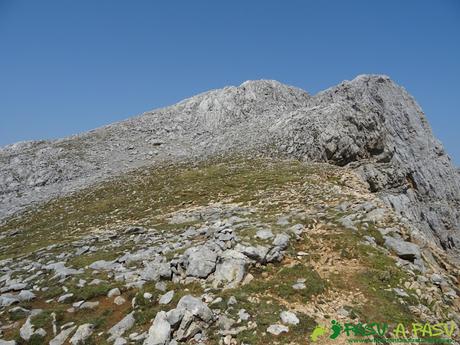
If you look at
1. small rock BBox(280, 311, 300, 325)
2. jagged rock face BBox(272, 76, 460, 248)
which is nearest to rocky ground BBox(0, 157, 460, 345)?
small rock BBox(280, 311, 300, 325)

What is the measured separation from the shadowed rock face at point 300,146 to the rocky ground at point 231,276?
20.0 metres

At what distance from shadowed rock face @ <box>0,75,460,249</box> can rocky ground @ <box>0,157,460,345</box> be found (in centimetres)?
2000

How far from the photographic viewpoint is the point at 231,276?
14.5m

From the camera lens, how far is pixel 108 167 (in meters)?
51.5

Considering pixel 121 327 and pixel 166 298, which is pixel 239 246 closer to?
pixel 166 298

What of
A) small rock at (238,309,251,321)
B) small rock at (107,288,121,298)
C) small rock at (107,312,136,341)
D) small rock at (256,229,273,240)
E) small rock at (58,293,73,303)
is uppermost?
small rock at (256,229,273,240)

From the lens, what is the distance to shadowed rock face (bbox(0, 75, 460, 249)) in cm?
4475

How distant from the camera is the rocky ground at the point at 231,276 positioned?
1212 cm

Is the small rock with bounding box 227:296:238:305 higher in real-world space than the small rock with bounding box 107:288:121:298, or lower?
lower

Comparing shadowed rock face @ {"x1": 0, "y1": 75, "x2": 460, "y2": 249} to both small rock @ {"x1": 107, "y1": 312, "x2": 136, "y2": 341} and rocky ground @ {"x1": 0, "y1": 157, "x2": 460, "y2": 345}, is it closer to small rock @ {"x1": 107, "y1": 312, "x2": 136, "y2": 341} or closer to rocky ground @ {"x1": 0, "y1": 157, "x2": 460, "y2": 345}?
rocky ground @ {"x1": 0, "y1": 157, "x2": 460, "y2": 345}

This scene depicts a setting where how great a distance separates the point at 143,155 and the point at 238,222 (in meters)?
37.1

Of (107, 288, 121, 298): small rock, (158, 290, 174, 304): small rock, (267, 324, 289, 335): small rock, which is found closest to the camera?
(267, 324, 289, 335): small rock

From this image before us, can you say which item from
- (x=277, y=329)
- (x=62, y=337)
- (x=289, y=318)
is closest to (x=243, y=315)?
(x=277, y=329)

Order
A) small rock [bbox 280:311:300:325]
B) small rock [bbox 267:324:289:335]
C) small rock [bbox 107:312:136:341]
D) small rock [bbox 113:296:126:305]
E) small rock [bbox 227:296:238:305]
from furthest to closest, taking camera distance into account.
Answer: small rock [bbox 113:296:126:305], small rock [bbox 227:296:238:305], small rock [bbox 107:312:136:341], small rock [bbox 280:311:300:325], small rock [bbox 267:324:289:335]
